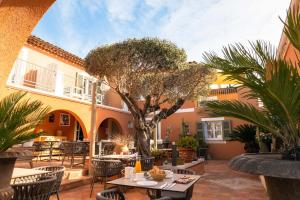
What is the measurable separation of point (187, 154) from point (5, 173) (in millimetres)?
7369

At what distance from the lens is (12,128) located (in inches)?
71.6

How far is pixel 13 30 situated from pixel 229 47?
101 inches

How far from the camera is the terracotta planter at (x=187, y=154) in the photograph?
8414 millimetres

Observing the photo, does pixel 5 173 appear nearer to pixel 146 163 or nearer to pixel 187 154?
pixel 146 163

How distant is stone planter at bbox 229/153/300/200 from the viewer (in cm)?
147

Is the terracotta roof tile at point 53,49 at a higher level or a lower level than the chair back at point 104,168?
higher

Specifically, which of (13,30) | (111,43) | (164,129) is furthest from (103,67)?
(164,129)

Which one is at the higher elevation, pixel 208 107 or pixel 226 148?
pixel 208 107

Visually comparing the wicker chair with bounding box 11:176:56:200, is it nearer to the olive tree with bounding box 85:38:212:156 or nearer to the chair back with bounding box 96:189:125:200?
the chair back with bounding box 96:189:125:200

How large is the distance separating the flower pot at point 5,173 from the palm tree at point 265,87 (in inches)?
71.5

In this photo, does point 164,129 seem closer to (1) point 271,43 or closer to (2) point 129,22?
(2) point 129,22

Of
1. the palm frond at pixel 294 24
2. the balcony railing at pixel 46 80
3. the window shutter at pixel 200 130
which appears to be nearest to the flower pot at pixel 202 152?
the window shutter at pixel 200 130

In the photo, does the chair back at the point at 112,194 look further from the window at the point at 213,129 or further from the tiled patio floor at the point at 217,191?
the window at the point at 213,129

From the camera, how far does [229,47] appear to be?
2.11 meters
